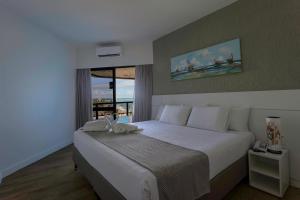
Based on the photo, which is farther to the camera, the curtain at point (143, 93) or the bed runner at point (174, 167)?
the curtain at point (143, 93)

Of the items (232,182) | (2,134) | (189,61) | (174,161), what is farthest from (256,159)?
(2,134)

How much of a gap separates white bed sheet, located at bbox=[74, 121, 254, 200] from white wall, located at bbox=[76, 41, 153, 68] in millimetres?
2467

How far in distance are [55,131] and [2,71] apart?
168 centimetres

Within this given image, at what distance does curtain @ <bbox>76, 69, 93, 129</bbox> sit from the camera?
441 centimetres

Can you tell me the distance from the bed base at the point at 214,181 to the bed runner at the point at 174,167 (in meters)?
0.19

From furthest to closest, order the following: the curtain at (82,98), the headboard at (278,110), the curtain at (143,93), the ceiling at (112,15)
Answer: the curtain at (82,98), the curtain at (143,93), the ceiling at (112,15), the headboard at (278,110)

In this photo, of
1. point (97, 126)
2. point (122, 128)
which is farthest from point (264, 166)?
point (97, 126)

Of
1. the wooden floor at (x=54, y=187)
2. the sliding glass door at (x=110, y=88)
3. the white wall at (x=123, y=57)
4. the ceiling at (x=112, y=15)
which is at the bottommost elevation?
the wooden floor at (x=54, y=187)

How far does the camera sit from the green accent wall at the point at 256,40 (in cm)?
204

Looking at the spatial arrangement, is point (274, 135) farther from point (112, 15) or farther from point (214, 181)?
point (112, 15)

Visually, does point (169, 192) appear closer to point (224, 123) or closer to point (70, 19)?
point (224, 123)

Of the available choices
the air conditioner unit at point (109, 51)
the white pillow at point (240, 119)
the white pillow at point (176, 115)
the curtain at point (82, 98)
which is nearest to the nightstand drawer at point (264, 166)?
the white pillow at point (240, 119)

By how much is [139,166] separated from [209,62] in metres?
2.32

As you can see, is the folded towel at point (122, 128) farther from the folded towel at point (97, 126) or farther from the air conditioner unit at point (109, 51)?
the air conditioner unit at point (109, 51)
